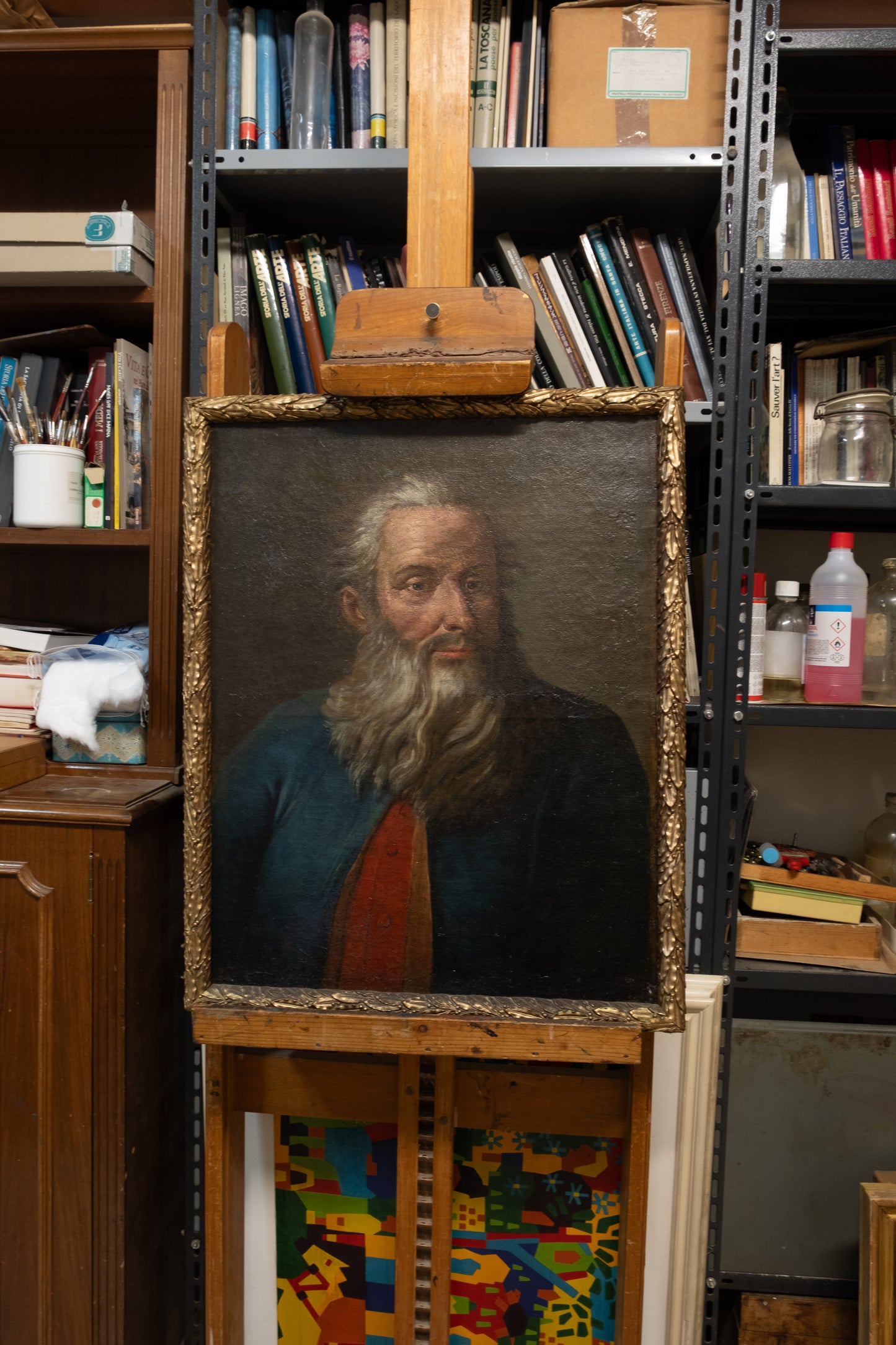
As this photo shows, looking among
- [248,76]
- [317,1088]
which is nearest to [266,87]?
[248,76]

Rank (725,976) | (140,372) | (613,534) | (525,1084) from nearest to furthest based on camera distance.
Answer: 1. (613,534)
2. (525,1084)
3. (725,976)
4. (140,372)

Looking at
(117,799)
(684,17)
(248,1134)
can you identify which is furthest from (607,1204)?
(684,17)

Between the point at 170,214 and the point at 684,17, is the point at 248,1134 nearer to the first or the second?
the point at 170,214

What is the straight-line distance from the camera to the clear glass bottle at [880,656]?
1251 mm

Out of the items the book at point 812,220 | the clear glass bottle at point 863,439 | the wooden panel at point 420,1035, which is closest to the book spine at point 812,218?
the book at point 812,220

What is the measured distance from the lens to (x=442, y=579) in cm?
92

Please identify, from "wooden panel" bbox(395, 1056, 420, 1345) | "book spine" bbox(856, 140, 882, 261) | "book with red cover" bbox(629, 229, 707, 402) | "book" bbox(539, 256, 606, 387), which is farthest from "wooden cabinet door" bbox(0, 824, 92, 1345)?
"book spine" bbox(856, 140, 882, 261)

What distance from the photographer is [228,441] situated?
3.10 feet

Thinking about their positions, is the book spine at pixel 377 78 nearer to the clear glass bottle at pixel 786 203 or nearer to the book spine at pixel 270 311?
the book spine at pixel 270 311

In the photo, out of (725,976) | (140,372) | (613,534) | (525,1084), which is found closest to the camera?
(613,534)

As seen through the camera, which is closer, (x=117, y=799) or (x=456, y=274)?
(x=456, y=274)

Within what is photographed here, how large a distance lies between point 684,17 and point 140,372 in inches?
38.6

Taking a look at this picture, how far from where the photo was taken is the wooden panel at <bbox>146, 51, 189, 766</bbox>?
1196 mm

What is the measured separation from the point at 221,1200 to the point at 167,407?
1150 mm
